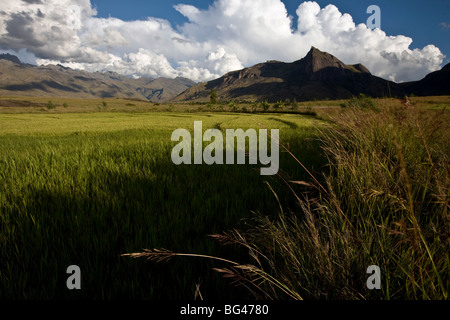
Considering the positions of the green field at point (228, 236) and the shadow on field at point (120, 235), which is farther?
the shadow on field at point (120, 235)

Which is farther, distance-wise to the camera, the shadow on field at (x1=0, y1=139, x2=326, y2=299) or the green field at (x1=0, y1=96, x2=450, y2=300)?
the shadow on field at (x1=0, y1=139, x2=326, y2=299)

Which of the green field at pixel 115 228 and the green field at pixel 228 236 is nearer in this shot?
the green field at pixel 228 236

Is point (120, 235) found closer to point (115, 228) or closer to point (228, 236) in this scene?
point (115, 228)

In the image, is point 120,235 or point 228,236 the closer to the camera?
point 228,236

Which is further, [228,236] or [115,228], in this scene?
[115,228]

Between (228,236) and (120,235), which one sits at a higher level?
(228,236)

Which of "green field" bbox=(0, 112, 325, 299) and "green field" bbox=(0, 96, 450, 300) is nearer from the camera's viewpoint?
"green field" bbox=(0, 96, 450, 300)

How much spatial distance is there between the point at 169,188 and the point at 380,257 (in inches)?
88.7

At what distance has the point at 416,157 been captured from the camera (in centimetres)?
282

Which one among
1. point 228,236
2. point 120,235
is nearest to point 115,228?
point 120,235

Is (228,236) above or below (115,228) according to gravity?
above
